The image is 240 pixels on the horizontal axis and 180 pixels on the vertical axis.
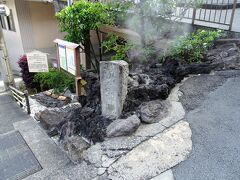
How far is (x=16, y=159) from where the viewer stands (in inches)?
210

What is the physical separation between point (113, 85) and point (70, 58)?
246 centimetres

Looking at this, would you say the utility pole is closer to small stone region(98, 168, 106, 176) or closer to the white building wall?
the white building wall

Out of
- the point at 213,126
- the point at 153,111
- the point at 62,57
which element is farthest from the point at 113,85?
the point at 62,57

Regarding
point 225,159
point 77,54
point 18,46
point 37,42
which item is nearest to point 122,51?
point 77,54

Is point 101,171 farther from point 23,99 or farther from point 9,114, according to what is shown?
point 9,114

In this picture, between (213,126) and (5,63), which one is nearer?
(213,126)

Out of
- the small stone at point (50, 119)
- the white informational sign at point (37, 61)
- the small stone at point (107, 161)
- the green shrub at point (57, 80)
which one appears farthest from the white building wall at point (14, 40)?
the small stone at point (107, 161)

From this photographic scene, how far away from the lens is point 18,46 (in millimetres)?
14141

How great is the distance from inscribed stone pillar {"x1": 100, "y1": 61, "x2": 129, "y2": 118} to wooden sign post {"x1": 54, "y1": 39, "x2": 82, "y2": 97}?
1.75 metres

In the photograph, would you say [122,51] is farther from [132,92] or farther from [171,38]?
[132,92]

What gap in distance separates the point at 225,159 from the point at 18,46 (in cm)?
1336

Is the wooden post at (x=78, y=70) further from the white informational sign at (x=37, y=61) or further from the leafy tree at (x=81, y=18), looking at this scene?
the white informational sign at (x=37, y=61)

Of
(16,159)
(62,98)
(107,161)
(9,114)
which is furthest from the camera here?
(62,98)

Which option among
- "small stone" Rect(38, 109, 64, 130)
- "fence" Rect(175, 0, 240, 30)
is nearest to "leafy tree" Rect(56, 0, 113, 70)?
"small stone" Rect(38, 109, 64, 130)
